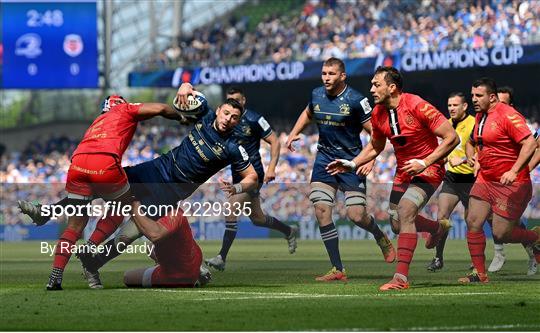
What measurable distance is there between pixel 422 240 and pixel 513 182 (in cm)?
214

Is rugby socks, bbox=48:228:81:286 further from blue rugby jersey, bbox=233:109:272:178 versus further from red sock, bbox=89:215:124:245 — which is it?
blue rugby jersey, bbox=233:109:272:178

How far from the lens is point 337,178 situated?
14.9 m

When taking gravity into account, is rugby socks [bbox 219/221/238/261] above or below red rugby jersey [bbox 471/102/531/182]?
below

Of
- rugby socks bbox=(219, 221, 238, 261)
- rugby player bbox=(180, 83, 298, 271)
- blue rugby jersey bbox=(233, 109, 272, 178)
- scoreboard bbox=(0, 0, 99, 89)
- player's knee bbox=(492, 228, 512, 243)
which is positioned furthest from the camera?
scoreboard bbox=(0, 0, 99, 89)

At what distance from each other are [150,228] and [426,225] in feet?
12.7

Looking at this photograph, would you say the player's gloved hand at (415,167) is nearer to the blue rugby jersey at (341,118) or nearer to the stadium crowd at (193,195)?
the blue rugby jersey at (341,118)

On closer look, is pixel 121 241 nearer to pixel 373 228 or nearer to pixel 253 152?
pixel 373 228

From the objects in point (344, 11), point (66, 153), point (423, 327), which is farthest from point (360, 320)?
point (66, 153)

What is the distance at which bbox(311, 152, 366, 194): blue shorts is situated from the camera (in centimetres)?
1484

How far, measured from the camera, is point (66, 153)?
151 ft

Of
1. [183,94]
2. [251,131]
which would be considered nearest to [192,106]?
[183,94]

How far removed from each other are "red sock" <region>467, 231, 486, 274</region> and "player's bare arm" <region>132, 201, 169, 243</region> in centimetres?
343

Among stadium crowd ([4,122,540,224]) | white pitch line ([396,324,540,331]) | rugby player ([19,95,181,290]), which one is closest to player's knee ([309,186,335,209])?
stadium crowd ([4,122,540,224])

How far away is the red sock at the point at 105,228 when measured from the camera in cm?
1305
